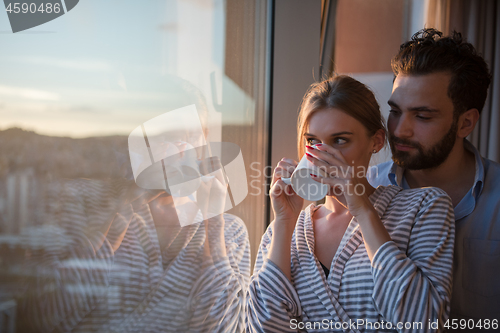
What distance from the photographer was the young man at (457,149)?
1.12 meters

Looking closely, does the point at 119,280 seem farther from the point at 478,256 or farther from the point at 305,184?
the point at 478,256

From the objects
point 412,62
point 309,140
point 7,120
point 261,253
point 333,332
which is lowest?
point 333,332

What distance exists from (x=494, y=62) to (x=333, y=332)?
235 centimetres

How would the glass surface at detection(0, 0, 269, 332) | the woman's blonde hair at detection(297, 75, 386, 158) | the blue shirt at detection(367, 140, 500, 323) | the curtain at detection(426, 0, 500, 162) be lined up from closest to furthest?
the glass surface at detection(0, 0, 269, 332)
the woman's blonde hair at detection(297, 75, 386, 158)
the blue shirt at detection(367, 140, 500, 323)
the curtain at detection(426, 0, 500, 162)

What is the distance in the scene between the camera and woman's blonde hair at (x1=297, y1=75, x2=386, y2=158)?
0.98 metres

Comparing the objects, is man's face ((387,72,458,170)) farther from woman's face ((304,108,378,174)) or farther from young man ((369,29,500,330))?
woman's face ((304,108,378,174))

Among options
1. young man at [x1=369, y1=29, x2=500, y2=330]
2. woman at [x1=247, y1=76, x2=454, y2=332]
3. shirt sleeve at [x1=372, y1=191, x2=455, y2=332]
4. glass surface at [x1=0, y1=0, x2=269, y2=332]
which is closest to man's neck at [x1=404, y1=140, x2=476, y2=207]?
young man at [x1=369, y1=29, x2=500, y2=330]

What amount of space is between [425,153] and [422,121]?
0.11 meters

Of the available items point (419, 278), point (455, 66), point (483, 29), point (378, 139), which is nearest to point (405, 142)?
point (378, 139)

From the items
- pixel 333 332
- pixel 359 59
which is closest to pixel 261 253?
pixel 333 332

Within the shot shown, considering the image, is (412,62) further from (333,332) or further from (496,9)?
(496,9)

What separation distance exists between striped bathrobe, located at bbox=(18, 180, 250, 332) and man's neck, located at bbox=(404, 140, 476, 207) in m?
0.83

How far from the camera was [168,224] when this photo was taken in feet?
2.22

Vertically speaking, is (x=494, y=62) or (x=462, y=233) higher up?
(x=494, y=62)
